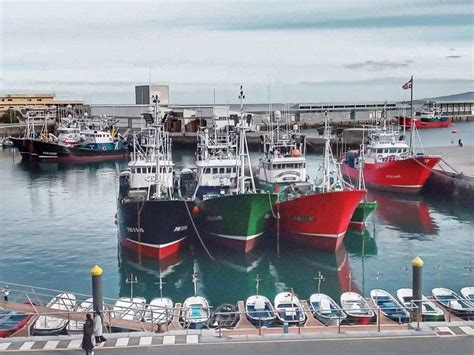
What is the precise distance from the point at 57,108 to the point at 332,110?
159 ft

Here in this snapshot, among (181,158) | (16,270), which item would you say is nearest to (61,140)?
(181,158)

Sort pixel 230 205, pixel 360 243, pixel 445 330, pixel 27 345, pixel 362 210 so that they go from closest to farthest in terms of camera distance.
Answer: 1. pixel 27 345
2. pixel 445 330
3. pixel 230 205
4. pixel 360 243
5. pixel 362 210

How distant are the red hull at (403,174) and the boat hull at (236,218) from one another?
16740 millimetres

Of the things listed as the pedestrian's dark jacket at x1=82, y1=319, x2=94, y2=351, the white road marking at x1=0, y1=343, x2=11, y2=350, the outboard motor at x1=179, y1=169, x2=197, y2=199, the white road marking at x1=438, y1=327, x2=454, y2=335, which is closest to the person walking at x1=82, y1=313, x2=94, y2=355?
the pedestrian's dark jacket at x1=82, y1=319, x2=94, y2=351

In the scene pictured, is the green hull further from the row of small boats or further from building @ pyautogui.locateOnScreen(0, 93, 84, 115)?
building @ pyautogui.locateOnScreen(0, 93, 84, 115)

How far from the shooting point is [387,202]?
130 ft

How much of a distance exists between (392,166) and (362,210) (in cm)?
1305

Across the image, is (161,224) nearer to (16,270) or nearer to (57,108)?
(16,270)

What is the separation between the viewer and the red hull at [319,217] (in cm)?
2625

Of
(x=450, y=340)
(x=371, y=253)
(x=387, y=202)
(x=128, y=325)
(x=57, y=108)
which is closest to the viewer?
(x=450, y=340)

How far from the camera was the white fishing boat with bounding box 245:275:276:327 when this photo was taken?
16.0m

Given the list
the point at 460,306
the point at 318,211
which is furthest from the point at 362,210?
the point at 460,306

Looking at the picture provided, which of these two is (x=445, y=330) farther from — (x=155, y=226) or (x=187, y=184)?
(x=187, y=184)

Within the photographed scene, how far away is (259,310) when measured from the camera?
55.1 ft
